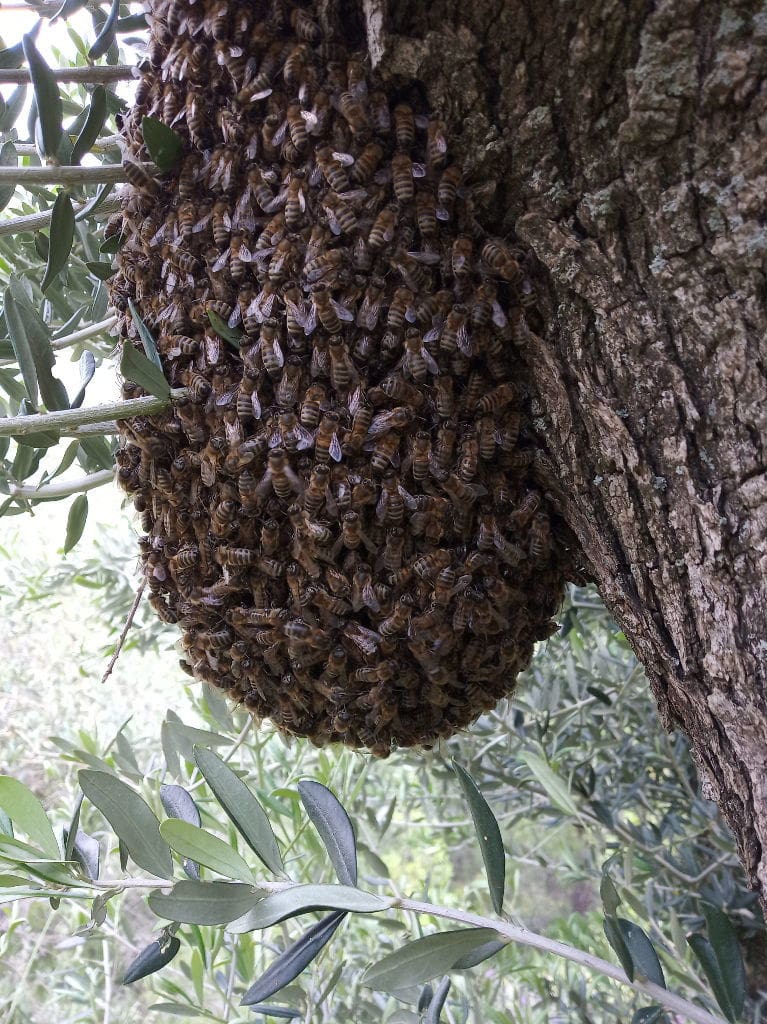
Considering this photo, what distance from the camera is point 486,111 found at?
4.00 feet

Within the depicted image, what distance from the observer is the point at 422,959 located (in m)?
1.28

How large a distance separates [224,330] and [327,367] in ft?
0.62

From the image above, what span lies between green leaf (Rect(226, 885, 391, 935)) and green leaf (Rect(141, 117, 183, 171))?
4.13 ft

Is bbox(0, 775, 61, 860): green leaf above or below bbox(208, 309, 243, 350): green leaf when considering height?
below

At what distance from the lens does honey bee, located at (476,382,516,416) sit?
4.22ft

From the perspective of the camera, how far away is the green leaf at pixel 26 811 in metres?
1.28

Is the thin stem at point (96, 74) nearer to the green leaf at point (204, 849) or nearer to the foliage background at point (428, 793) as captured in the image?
the foliage background at point (428, 793)

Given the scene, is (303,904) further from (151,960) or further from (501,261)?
(501,261)

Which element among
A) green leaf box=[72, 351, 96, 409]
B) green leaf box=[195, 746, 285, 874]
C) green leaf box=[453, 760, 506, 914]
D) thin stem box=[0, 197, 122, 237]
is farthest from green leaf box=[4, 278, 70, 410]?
green leaf box=[453, 760, 506, 914]

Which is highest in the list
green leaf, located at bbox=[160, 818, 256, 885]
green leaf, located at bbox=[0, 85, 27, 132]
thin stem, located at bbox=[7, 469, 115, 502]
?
green leaf, located at bbox=[0, 85, 27, 132]

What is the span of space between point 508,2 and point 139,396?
34.8 inches

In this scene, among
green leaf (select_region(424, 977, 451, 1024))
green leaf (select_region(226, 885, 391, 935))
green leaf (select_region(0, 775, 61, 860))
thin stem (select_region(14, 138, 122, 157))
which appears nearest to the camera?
green leaf (select_region(226, 885, 391, 935))

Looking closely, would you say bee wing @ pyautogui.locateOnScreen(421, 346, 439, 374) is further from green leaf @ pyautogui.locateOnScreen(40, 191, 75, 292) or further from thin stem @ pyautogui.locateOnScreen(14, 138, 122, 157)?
thin stem @ pyautogui.locateOnScreen(14, 138, 122, 157)

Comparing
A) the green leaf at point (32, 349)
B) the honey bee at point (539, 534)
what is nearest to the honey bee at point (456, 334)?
the honey bee at point (539, 534)
